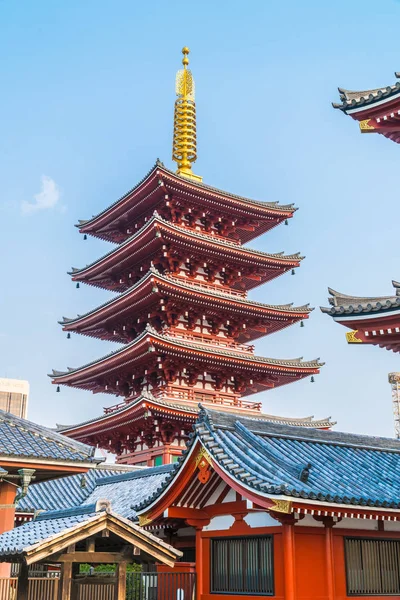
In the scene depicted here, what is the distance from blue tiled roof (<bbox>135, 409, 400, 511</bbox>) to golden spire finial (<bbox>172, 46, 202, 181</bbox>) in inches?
954

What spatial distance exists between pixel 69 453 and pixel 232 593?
502cm

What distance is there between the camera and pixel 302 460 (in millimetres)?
17609

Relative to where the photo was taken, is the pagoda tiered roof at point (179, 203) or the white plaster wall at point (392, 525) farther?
the pagoda tiered roof at point (179, 203)

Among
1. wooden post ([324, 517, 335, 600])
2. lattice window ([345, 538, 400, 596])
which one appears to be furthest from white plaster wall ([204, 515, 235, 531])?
lattice window ([345, 538, 400, 596])

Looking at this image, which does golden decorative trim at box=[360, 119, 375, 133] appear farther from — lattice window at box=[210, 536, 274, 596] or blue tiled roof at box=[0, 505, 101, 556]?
blue tiled roof at box=[0, 505, 101, 556]

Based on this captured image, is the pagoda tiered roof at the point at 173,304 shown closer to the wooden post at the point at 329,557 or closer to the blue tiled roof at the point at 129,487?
the blue tiled roof at the point at 129,487

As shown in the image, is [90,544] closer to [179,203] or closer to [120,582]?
[120,582]

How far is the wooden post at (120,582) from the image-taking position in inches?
450

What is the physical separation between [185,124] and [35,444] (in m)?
Result: 33.3

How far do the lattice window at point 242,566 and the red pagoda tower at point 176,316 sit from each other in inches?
613

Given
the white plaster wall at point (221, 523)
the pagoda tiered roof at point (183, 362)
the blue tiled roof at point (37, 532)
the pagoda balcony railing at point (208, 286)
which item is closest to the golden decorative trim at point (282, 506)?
the white plaster wall at point (221, 523)

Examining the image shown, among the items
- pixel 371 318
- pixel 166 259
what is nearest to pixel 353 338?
pixel 371 318

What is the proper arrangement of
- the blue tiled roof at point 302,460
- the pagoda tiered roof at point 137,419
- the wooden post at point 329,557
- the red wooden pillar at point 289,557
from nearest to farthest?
the red wooden pillar at point 289,557, the blue tiled roof at point 302,460, the wooden post at point 329,557, the pagoda tiered roof at point 137,419

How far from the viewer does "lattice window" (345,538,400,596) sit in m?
15.9
